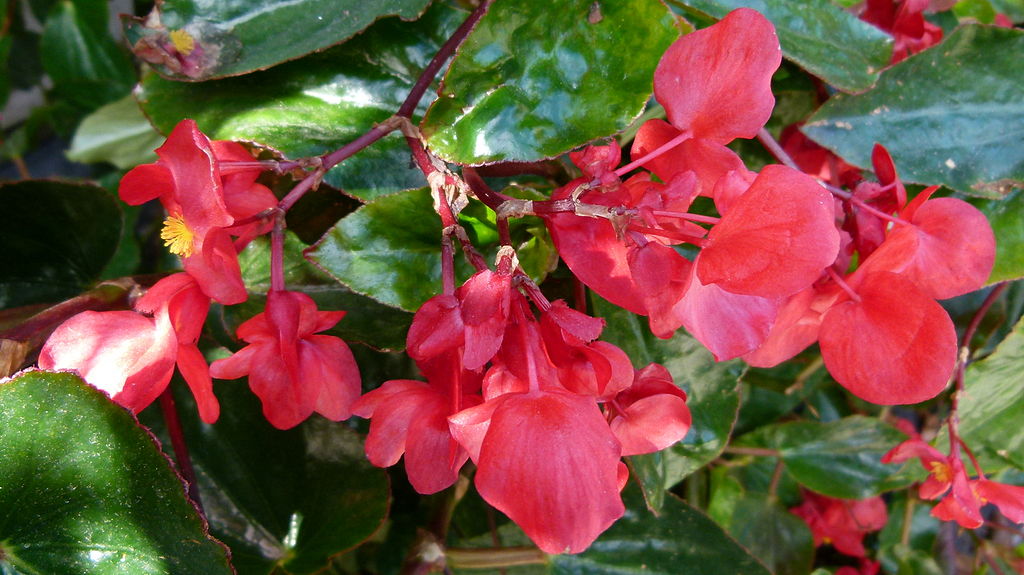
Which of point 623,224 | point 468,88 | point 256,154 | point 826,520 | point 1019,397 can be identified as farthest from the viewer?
point 826,520

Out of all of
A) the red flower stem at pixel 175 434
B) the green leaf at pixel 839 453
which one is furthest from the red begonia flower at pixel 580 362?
the green leaf at pixel 839 453

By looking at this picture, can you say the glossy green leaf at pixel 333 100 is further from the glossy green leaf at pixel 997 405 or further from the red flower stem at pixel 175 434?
the glossy green leaf at pixel 997 405

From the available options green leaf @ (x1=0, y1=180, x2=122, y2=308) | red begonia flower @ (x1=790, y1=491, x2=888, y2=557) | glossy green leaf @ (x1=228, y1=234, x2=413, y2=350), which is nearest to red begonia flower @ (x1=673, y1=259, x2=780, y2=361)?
glossy green leaf @ (x1=228, y1=234, x2=413, y2=350)

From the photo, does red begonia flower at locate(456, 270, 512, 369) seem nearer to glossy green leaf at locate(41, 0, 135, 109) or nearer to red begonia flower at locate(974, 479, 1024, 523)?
red begonia flower at locate(974, 479, 1024, 523)

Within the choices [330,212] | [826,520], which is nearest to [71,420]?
[330,212]

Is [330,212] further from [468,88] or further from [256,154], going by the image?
[468,88]
